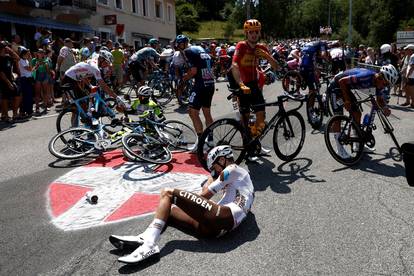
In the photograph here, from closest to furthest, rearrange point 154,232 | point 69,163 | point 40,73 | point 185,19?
point 154,232
point 69,163
point 40,73
point 185,19

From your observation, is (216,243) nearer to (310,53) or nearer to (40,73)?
(310,53)

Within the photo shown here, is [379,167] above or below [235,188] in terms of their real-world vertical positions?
below

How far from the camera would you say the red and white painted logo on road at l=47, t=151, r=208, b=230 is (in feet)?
17.1

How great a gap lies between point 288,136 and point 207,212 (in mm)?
3064

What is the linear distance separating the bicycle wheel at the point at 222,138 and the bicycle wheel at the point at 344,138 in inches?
54.4

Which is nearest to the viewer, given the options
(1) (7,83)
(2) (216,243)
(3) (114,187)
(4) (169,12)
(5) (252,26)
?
(2) (216,243)

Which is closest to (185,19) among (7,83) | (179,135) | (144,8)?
(144,8)

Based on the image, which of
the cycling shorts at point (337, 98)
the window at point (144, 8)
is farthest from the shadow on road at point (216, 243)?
the window at point (144, 8)

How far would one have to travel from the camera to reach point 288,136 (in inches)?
274

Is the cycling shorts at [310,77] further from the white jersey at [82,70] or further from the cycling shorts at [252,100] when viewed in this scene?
the white jersey at [82,70]

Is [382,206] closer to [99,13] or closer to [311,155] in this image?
[311,155]

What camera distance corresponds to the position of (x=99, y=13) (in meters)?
30.3

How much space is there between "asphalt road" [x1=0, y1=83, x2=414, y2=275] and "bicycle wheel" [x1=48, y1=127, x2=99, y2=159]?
1.62 ft

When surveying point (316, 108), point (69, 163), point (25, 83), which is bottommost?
point (69, 163)
